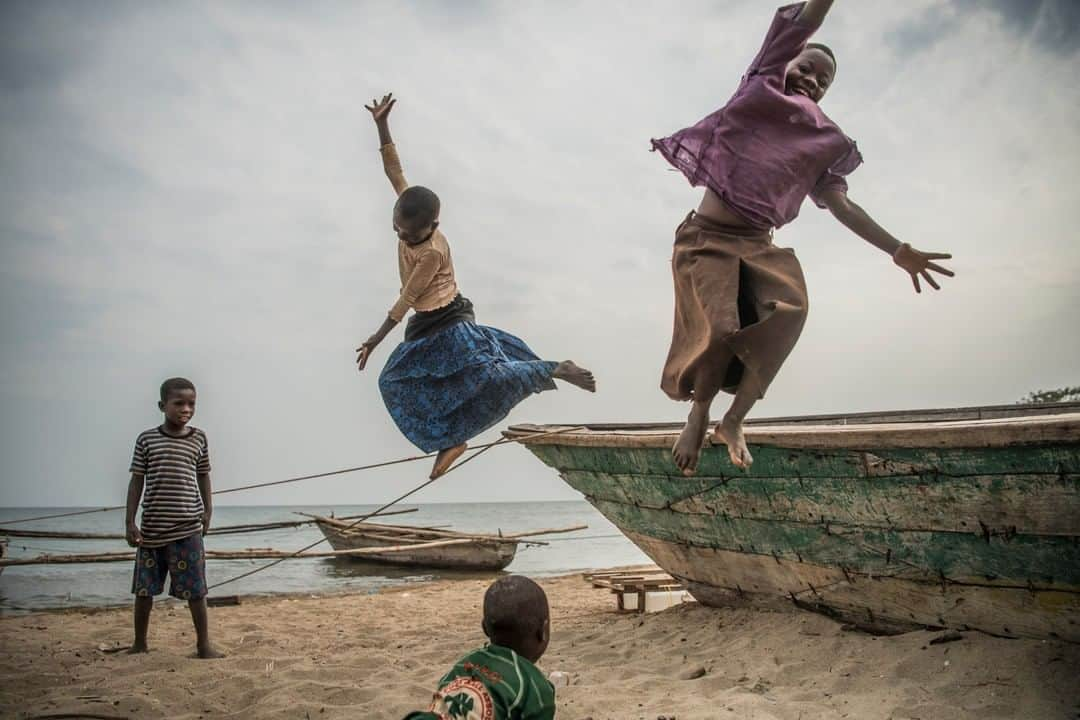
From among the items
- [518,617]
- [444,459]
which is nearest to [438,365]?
[444,459]

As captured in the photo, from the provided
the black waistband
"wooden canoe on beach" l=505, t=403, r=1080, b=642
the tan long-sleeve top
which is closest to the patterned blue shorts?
the black waistband

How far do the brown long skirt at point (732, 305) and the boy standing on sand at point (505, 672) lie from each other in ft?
3.45

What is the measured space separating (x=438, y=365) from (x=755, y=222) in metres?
2.06

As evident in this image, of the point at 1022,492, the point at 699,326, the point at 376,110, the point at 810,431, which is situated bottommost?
the point at 1022,492

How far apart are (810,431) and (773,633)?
4.27ft

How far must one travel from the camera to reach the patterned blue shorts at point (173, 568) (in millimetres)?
4496

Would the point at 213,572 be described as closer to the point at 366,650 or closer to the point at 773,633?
the point at 366,650

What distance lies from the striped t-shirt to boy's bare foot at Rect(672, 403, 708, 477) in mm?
3151

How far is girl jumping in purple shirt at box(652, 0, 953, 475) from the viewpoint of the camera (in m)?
2.64

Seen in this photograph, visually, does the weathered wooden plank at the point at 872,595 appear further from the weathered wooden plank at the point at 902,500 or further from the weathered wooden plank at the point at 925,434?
the weathered wooden plank at the point at 925,434

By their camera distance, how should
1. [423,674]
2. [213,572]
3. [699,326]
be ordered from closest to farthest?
[699,326] → [423,674] → [213,572]

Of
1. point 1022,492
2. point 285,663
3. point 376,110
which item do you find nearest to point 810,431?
point 1022,492

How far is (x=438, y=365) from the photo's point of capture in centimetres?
424

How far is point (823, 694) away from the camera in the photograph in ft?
10.8
